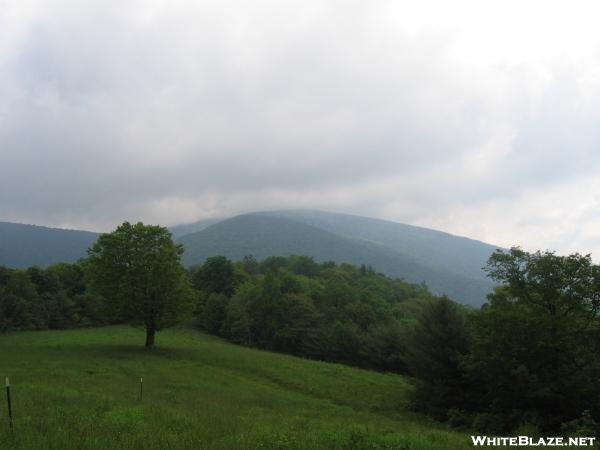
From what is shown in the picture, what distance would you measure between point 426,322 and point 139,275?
2885cm

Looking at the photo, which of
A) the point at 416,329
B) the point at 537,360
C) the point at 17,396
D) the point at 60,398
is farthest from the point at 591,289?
the point at 17,396

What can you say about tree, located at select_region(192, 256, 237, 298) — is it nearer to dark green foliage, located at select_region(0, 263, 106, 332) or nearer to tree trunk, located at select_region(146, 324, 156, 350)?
dark green foliage, located at select_region(0, 263, 106, 332)

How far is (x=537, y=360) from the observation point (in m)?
27.1

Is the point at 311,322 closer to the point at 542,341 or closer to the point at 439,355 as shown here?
the point at 439,355

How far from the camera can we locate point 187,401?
21.5m

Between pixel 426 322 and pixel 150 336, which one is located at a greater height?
pixel 426 322

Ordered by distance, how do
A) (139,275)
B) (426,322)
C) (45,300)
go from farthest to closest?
1. (45,300)
2. (139,275)
3. (426,322)

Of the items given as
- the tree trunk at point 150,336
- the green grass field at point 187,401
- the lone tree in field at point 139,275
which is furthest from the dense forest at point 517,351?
the tree trunk at point 150,336

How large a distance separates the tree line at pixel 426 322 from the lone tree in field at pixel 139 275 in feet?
0.36

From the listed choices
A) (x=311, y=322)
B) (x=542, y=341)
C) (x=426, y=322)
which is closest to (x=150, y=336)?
(x=426, y=322)

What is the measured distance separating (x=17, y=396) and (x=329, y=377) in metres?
27.7

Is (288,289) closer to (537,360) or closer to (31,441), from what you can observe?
(537,360)

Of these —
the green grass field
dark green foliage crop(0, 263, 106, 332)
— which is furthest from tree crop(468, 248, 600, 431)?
dark green foliage crop(0, 263, 106, 332)

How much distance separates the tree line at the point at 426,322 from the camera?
86.5 ft
